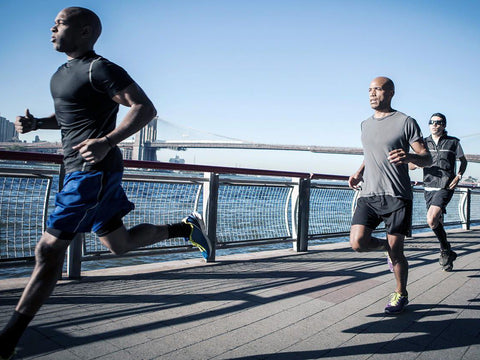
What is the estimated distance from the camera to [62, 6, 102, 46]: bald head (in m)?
2.09

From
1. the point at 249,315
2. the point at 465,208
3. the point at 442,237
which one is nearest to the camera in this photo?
the point at 249,315

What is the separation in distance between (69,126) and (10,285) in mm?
1870

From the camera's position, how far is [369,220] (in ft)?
10.4

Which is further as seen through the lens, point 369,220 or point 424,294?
point 424,294

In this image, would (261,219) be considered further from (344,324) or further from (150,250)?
(344,324)

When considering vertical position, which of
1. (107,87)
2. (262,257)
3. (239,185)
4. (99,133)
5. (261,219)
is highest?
(107,87)

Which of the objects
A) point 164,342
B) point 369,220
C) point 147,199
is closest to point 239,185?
point 147,199

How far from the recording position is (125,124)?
199 cm

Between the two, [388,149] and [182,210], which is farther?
[182,210]

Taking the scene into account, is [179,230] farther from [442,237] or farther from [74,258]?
[442,237]

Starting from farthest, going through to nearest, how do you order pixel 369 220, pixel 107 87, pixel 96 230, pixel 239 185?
1. pixel 239 185
2. pixel 369 220
3. pixel 96 230
4. pixel 107 87

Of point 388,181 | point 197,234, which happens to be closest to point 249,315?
point 197,234

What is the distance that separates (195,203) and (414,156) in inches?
102

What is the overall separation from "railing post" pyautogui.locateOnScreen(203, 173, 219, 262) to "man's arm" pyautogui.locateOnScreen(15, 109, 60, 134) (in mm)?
2400
